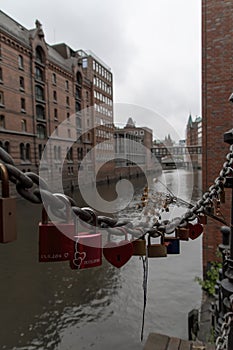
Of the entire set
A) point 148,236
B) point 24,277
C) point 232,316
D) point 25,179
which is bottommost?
point 24,277

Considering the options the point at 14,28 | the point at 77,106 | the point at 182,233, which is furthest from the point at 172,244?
the point at 77,106

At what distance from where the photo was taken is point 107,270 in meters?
7.83

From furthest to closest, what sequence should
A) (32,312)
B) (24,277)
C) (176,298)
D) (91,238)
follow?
(24,277) → (176,298) → (32,312) → (91,238)

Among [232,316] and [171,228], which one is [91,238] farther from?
[232,316]

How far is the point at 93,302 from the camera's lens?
606cm

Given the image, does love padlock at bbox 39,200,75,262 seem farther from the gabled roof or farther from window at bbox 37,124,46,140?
window at bbox 37,124,46,140

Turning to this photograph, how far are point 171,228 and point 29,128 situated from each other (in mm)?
22439

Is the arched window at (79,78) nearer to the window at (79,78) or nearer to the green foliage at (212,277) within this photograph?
the window at (79,78)

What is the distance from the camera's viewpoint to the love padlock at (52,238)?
38.3 inches

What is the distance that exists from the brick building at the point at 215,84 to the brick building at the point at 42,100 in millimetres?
10857

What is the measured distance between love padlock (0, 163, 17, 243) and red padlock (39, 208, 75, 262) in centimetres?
16

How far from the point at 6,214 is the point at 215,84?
4.73 meters

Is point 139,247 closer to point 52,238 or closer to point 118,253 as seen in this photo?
point 118,253

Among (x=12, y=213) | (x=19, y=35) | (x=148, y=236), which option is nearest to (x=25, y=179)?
(x=12, y=213)
